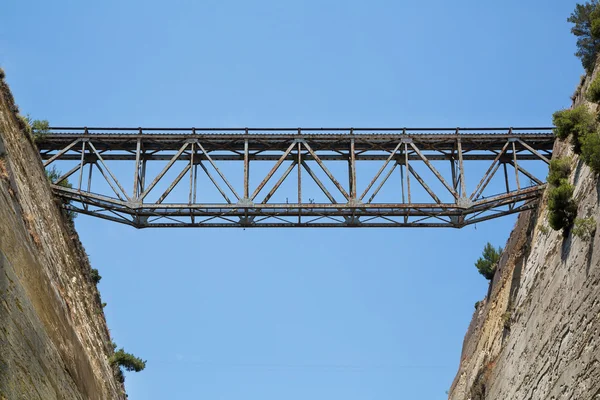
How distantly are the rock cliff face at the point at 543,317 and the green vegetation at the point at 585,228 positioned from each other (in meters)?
0.15

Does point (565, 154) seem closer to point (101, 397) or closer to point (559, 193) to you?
point (559, 193)

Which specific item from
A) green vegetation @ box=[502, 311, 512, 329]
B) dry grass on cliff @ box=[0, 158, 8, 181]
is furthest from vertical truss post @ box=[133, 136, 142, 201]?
green vegetation @ box=[502, 311, 512, 329]

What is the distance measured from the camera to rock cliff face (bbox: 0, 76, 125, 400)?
19.5 meters

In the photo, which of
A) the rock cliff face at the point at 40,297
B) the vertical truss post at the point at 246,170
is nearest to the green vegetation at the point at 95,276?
the rock cliff face at the point at 40,297

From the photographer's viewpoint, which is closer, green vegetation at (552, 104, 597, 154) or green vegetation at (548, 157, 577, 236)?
green vegetation at (548, 157, 577, 236)

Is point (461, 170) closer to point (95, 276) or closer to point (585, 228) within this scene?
point (585, 228)

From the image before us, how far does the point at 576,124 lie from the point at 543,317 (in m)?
6.27

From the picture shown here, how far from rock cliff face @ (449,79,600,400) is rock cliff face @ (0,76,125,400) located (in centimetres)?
1365

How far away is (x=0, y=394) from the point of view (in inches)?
662

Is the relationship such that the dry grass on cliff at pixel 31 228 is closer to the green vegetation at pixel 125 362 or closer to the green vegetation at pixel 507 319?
the green vegetation at pixel 125 362

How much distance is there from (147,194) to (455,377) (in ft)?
57.0

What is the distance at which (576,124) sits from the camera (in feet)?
93.0

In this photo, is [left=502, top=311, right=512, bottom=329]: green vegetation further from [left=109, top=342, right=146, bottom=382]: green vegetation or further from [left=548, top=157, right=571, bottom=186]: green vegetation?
[left=109, top=342, right=146, bottom=382]: green vegetation

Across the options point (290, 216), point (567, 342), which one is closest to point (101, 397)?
point (290, 216)
